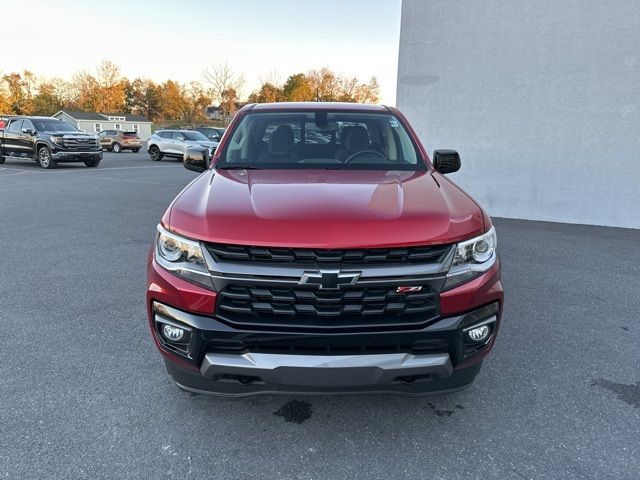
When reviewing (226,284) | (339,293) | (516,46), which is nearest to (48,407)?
(226,284)

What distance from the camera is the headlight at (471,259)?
6.82 feet

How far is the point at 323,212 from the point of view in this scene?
2115 mm

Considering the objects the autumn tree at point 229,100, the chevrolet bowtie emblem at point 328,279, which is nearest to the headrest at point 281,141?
the chevrolet bowtie emblem at point 328,279

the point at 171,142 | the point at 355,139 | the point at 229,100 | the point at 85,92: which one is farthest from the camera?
the point at 85,92

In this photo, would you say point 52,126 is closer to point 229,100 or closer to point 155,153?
point 155,153

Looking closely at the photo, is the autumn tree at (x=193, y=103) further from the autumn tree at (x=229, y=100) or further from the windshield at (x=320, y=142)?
the windshield at (x=320, y=142)

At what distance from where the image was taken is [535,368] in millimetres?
3020

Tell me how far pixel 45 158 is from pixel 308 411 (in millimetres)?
18311

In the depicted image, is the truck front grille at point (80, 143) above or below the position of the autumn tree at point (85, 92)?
below

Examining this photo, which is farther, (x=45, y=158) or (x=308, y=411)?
(x=45, y=158)

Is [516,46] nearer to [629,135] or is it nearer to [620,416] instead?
[629,135]

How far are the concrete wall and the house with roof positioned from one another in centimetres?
5499

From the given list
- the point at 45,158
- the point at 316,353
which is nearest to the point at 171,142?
the point at 45,158

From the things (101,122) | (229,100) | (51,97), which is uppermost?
(51,97)
